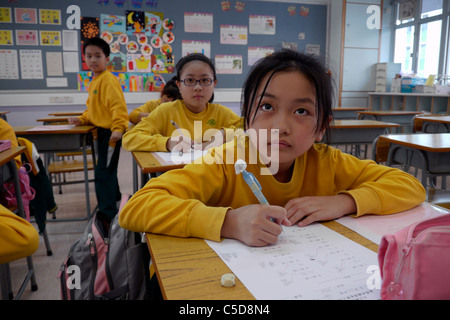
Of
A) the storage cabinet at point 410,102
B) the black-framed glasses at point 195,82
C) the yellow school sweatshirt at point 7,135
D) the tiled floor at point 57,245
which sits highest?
the black-framed glasses at point 195,82

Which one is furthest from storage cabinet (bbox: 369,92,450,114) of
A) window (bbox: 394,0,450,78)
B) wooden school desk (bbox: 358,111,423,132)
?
wooden school desk (bbox: 358,111,423,132)

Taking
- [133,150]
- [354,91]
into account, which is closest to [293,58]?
[133,150]

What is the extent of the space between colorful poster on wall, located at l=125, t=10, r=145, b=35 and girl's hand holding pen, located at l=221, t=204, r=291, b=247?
5320 mm

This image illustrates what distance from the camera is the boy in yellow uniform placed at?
2.68m

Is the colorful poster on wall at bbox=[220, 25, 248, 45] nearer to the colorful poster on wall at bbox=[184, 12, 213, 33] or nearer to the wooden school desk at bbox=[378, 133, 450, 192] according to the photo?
the colorful poster on wall at bbox=[184, 12, 213, 33]

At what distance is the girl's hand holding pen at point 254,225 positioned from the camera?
626 mm

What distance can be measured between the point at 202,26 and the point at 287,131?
17.5ft

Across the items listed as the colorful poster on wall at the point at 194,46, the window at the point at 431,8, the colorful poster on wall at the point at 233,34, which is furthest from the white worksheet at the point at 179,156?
the window at the point at 431,8

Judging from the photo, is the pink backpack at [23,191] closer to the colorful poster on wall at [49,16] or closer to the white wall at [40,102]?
the white wall at [40,102]

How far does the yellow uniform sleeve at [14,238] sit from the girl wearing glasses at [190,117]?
0.95 m

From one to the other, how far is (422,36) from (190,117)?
5672mm

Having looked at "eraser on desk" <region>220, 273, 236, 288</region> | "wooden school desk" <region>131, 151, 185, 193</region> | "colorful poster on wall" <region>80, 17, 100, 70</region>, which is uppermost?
"colorful poster on wall" <region>80, 17, 100, 70</region>

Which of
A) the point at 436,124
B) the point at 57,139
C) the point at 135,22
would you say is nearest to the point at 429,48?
the point at 436,124

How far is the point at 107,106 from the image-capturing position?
2.72 m
